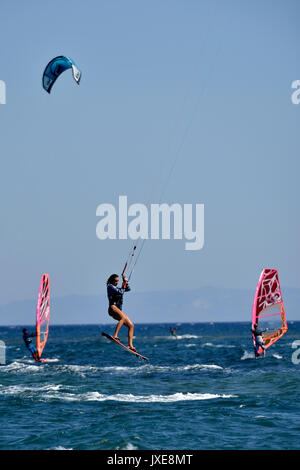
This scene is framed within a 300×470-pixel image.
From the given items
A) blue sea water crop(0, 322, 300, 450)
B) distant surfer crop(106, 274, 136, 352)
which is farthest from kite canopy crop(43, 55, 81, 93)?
blue sea water crop(0, 322, 300, 450)

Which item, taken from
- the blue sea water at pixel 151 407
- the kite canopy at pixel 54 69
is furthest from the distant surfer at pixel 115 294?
the kite canopy at pixel 54 69

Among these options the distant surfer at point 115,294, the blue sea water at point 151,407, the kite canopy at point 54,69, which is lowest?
the blue sea water at point 151,407

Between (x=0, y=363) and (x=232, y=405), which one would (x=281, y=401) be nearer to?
(x=232, y=405)

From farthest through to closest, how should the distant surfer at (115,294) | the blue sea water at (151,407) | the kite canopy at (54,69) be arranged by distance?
the kite canopy at (54,69)
the distant surfer at (115,294)
the blue sea water at (151,407)

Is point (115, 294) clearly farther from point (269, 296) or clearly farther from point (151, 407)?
point (269, 296)

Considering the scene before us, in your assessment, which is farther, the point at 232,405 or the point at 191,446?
the point at 232,405

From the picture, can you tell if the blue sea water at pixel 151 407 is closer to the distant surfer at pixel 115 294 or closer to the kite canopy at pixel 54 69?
the distant surfer at pixel 115 294

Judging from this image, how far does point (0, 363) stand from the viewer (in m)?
40.4

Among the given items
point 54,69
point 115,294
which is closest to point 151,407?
point 115,294

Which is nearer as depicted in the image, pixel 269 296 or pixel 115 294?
pixel 115 294

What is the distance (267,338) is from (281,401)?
15141 mm
